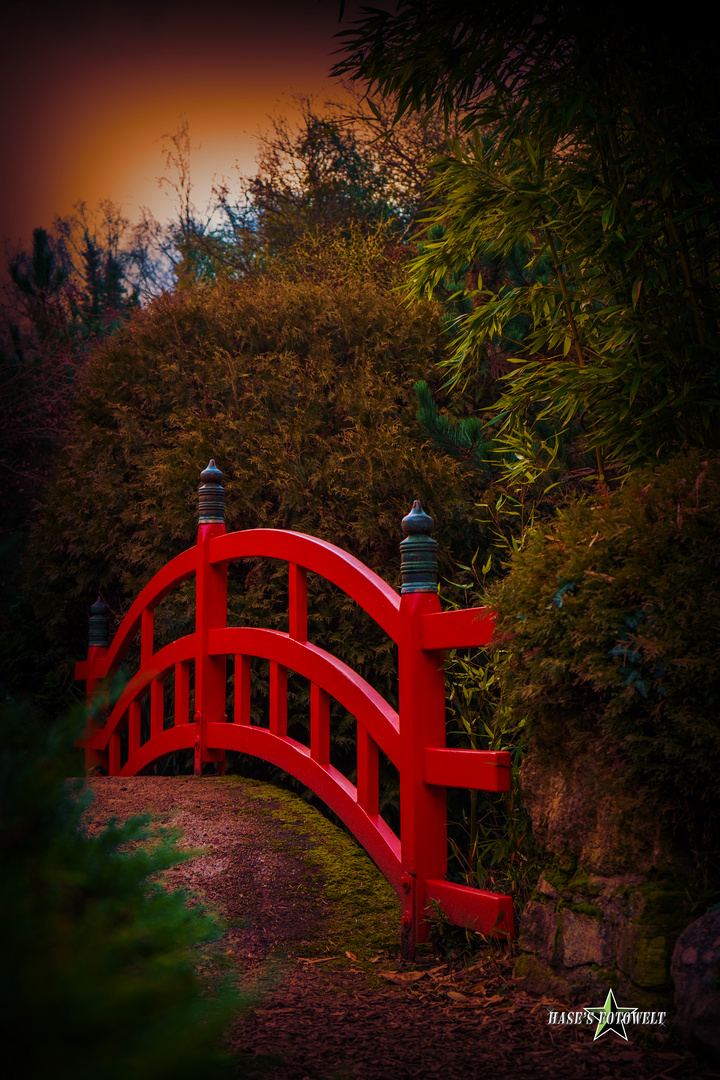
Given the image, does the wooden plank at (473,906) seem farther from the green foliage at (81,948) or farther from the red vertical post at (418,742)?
the green foliage at (81,948)

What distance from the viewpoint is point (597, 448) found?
264cm

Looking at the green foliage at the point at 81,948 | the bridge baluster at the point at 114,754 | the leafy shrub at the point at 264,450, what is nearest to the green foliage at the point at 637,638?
the green foliage at the point at 81,948

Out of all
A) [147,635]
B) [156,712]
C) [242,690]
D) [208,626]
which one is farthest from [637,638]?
[147,635]

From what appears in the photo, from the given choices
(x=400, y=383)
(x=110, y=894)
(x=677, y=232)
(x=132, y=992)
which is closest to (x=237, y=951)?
(x=110, y=894)

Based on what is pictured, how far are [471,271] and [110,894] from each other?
4.59 meters

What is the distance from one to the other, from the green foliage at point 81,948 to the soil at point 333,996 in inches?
5.5

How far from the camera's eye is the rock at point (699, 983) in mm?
1479

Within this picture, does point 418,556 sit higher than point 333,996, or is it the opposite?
point 418,556

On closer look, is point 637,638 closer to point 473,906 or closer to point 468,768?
point 468,768

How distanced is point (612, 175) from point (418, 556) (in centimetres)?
123

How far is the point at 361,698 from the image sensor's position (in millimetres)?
2756

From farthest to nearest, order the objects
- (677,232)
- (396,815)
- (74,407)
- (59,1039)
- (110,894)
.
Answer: (74,407), (396,815), (677,232), (110,894), (59,1039)

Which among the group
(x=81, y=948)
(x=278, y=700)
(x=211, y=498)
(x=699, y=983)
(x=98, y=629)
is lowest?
(x=699, y=983)

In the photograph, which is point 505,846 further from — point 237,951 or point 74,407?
point 74,407
